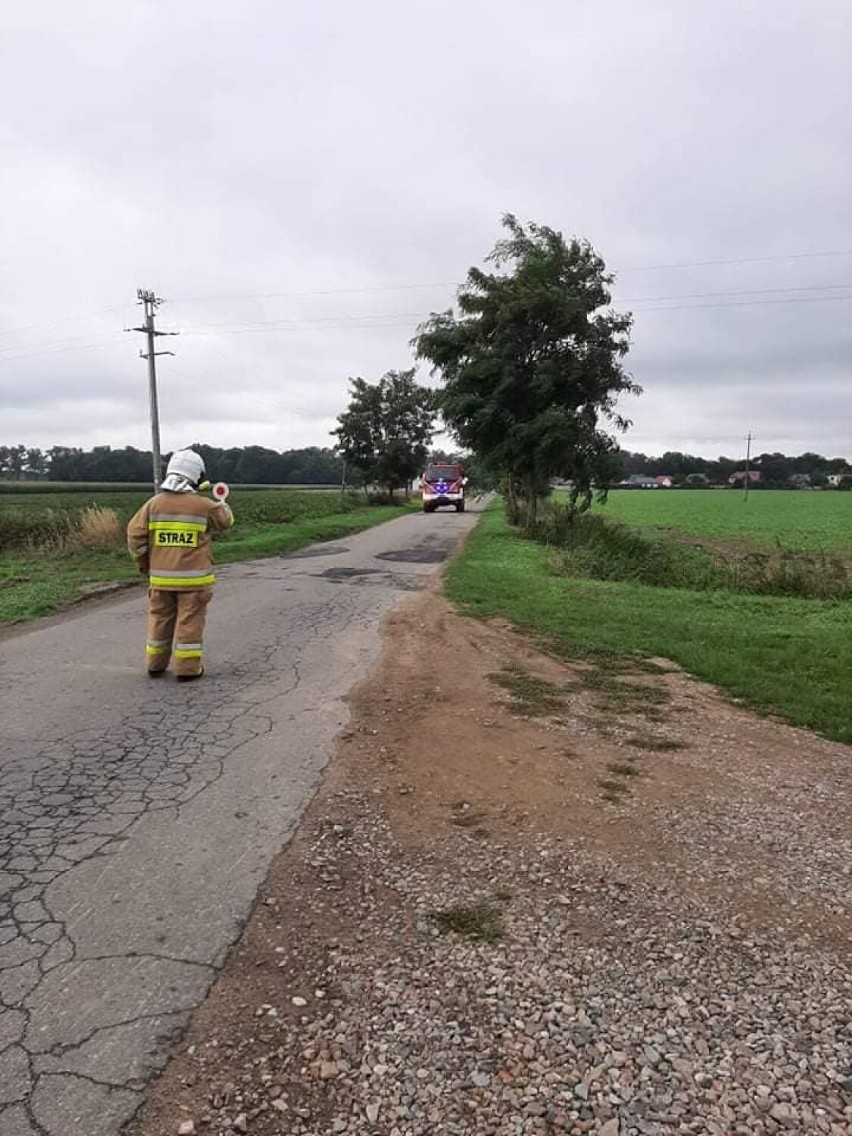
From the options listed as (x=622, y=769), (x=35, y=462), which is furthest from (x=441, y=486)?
(x=35, y=462)

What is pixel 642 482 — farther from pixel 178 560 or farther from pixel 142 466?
pixel 178 560

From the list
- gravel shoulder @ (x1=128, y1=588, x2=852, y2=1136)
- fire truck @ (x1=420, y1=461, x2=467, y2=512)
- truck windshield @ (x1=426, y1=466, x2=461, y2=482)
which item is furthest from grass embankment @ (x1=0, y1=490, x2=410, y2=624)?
truck windshield @ (x1=426, y1=466, x2=461, y2=482)

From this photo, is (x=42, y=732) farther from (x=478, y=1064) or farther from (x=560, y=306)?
(x=560, y=306)

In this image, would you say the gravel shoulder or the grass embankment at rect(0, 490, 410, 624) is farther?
the grass embankment at rect(0, 490, 410, 624)

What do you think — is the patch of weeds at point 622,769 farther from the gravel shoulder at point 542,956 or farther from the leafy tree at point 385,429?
the leafy tree at point 385,429

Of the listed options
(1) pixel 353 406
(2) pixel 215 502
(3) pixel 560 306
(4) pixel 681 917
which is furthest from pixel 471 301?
(1) pixel 353 406

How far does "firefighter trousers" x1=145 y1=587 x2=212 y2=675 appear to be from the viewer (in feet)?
21.8

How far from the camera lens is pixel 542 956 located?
2.81m

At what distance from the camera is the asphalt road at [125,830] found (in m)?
2.35

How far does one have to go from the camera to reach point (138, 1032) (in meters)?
2.42

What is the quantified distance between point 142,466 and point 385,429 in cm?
4121

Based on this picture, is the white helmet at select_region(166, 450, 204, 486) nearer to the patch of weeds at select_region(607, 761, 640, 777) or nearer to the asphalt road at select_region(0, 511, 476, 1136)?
the asphalt road at select_region(0, 511, 476, 1136)

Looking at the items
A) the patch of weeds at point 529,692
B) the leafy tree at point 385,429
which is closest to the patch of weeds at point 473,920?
the patch of weeds at point 529,692

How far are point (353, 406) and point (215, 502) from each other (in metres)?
40.9
